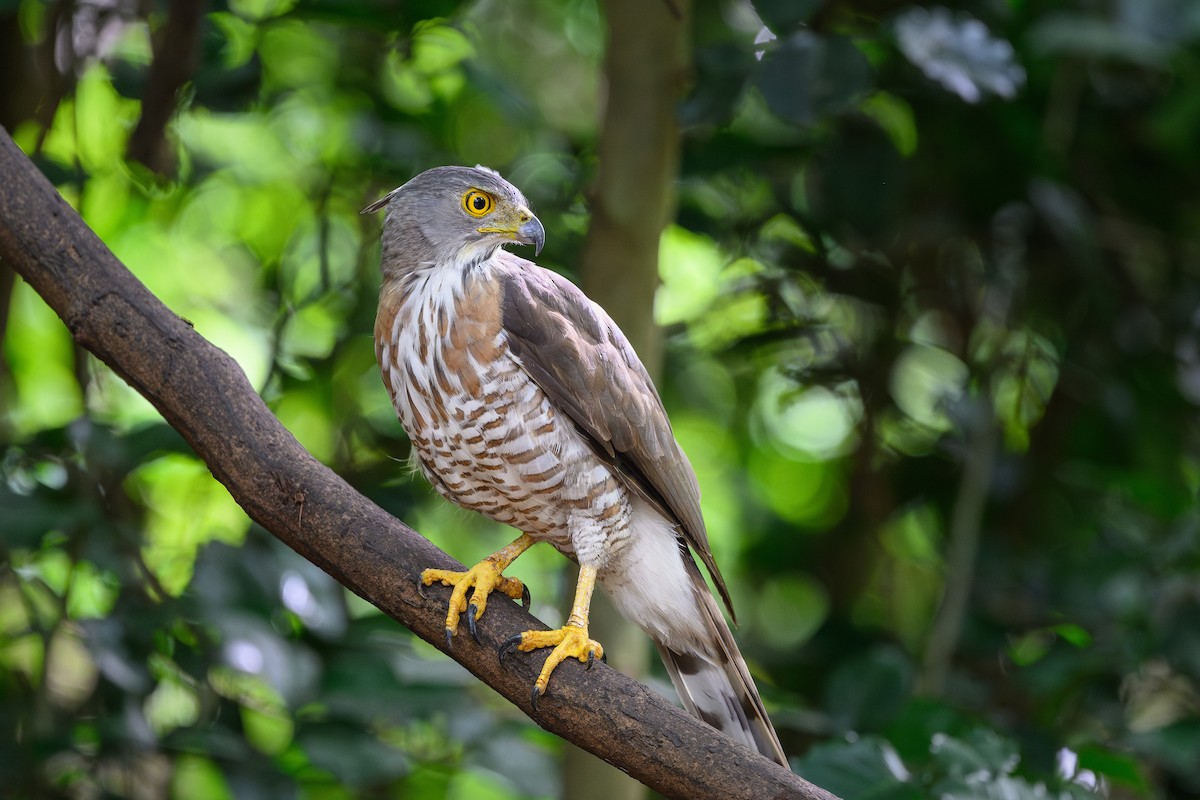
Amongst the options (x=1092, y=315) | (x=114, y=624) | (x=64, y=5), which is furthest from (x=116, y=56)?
(x=1092, y=315)

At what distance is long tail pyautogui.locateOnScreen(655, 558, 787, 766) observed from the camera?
9.09ft

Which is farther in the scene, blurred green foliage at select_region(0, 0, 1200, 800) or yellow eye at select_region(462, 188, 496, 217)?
blurred green foliage at select_region(0, 0, 1200, 800)

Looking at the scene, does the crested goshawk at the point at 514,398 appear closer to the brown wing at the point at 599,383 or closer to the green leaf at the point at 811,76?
the brown wing at the point at 599,383

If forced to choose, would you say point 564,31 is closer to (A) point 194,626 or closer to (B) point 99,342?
(A) point 194,626

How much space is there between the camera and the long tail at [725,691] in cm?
277

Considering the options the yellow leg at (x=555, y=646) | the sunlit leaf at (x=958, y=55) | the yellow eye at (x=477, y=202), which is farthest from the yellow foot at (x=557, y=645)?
the sunlit leaf at (x=958, y=55)

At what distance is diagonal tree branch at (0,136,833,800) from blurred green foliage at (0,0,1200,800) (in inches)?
27.9

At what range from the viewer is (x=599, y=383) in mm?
2480

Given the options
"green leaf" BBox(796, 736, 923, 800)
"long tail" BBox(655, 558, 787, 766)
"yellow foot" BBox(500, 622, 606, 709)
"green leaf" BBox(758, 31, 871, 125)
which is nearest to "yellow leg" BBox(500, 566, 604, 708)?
"yellow foot" BBox(500, 622, 606, 709)

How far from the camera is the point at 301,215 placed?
4.71m

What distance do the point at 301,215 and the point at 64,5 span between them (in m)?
1.28

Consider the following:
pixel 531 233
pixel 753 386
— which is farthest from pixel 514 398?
pixel 753 386

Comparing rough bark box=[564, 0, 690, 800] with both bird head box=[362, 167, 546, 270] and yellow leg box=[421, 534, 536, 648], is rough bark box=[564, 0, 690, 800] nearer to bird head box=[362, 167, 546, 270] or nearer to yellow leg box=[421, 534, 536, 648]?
bird head box=[362, 167, 546, 270]

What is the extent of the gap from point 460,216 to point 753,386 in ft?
8.37
